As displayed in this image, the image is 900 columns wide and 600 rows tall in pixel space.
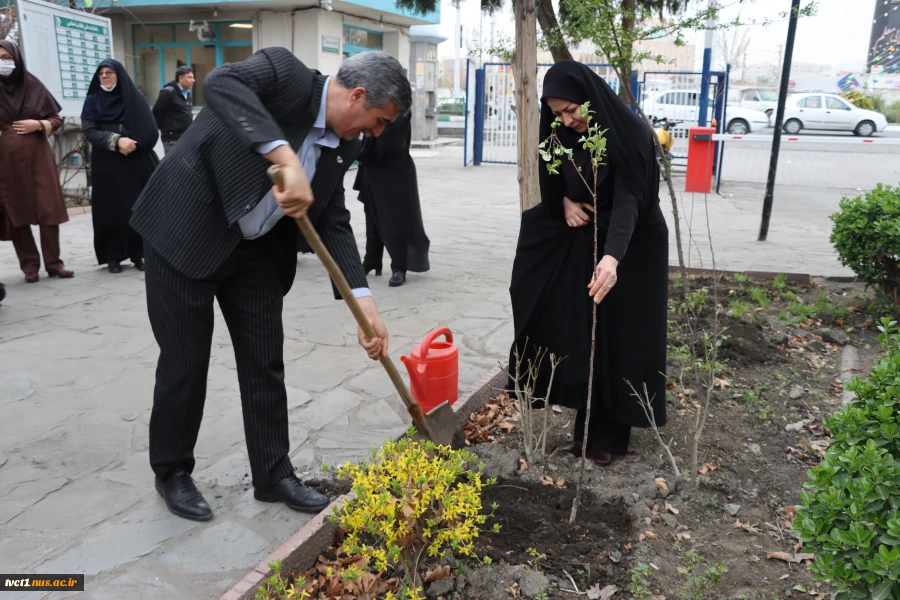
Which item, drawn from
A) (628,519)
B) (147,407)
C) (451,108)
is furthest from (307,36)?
(451,108)

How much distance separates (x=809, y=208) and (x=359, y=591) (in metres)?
11.5

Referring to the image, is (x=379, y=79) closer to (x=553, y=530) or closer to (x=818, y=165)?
(x=553, y=530)

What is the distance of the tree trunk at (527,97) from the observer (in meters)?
4.79

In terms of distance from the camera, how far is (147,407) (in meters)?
4.20

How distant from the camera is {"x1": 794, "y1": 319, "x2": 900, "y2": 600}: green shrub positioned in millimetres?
1857

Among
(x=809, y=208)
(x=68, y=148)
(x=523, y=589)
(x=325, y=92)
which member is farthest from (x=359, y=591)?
(x=68, y=148)

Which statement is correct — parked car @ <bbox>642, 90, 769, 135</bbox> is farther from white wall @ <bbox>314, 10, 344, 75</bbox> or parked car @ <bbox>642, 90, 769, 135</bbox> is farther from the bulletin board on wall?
the bulletin board on wall

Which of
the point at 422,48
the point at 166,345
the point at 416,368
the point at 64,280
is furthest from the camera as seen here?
the point at 422,48

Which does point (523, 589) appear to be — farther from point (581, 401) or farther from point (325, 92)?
point (325, 92)

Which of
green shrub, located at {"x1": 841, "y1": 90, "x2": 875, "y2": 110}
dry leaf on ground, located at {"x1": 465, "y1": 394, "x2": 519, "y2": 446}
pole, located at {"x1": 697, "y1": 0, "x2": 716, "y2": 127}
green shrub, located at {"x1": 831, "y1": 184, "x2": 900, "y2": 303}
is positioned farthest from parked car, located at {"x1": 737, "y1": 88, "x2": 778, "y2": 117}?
dry leaf on ground, located at {"x1": 465, "y1": 394, "x2": 519, "y2": 446}

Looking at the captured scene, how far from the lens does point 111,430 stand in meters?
3.89

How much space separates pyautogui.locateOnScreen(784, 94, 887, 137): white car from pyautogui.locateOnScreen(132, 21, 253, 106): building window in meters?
17.8

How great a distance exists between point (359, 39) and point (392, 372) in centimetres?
1820

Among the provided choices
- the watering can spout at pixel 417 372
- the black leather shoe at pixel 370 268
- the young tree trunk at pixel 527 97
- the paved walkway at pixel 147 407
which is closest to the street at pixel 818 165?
the black leather shoe at pixel 370 268
